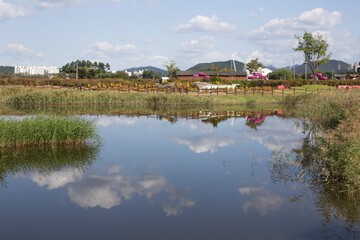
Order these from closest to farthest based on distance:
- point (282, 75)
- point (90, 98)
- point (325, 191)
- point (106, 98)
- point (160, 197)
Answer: point (160, 197) < point (325, 191) < point (90, 98) < point (106, 98) < point (282, 75)

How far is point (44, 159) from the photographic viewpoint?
14336 mm

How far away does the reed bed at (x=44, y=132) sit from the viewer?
1550 centimetres

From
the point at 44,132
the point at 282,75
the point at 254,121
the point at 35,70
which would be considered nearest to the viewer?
the point at 44,132

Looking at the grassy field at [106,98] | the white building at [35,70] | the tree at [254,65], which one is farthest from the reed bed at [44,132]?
the white building at [35,70]

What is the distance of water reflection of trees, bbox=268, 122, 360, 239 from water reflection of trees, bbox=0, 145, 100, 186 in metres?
7.65

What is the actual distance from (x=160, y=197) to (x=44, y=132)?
798cm

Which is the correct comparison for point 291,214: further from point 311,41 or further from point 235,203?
point 311,41

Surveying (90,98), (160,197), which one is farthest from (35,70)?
(160,197)

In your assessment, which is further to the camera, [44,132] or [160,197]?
[44,132]

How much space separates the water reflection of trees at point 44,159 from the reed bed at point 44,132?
369 mm

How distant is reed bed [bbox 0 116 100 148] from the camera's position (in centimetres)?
1550

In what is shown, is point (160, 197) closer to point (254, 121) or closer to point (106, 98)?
point (254, 121)

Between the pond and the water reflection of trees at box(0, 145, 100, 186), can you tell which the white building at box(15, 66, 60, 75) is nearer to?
the water reflection of trees at box(0, 145, 100, 186)

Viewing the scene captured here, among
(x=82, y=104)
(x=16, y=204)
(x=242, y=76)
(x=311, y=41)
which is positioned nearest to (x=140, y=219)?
(x=16, y=204)
